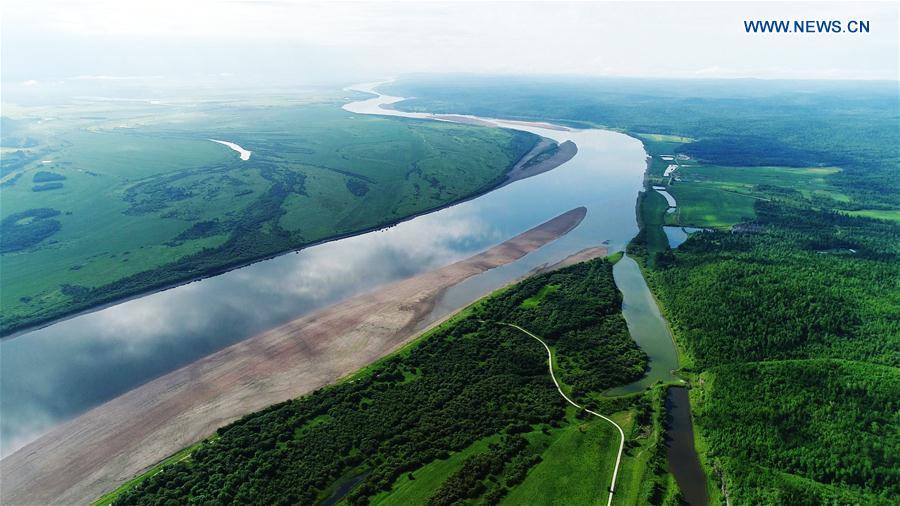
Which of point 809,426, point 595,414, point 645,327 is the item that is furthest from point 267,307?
point 809,426

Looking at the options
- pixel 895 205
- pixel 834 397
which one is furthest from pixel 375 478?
pixel 895 205

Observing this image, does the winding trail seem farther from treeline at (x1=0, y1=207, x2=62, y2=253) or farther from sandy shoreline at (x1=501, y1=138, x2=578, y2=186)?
treeline at (x1=0, y1=207, x2=62, y2=253)

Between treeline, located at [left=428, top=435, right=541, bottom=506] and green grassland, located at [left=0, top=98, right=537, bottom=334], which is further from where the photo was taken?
green grassland, located at [left=0, top=98, right=537, bottom=334]

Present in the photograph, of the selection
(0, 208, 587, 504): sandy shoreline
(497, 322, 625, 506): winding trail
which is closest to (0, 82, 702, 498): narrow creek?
(0, 208, 587, 504): sandy shoreline

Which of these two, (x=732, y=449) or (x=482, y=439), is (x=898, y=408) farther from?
(x=482, y=439)

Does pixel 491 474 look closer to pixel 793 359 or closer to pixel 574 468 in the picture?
pixel 574 468
